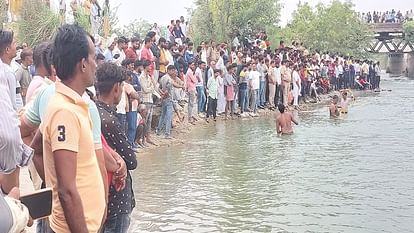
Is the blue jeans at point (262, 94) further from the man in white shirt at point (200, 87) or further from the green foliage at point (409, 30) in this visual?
the green foliage at point (409, 30)

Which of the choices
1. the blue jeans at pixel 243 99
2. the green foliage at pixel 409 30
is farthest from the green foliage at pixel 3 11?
the green foliage at pixel 409 30

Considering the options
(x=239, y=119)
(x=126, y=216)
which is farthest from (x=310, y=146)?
(x=126, y=216)

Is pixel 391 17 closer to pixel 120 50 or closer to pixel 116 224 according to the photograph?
pixel 120 50

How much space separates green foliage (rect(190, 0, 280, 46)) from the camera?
32.7 m

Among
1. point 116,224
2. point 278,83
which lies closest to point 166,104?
point 278,83

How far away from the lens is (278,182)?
9984 mm

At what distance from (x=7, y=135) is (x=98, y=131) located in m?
1.09

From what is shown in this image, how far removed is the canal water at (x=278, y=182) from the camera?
7.67 metres

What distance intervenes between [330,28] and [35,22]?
30.7 m

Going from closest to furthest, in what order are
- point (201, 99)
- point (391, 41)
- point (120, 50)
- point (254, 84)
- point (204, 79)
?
point (120, 50) → point (201, 99) → point (204, 79) → point (254, 84) → point (391, 41)

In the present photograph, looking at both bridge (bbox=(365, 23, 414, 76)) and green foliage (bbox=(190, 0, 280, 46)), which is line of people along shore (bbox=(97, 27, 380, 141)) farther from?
bridge (bbox=(365, 23, 414, 76))

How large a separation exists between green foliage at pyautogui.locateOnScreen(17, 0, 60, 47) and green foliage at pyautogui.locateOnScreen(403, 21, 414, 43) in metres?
39.8

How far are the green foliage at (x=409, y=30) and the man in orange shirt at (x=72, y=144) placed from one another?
171 ft

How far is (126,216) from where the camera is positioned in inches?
155
